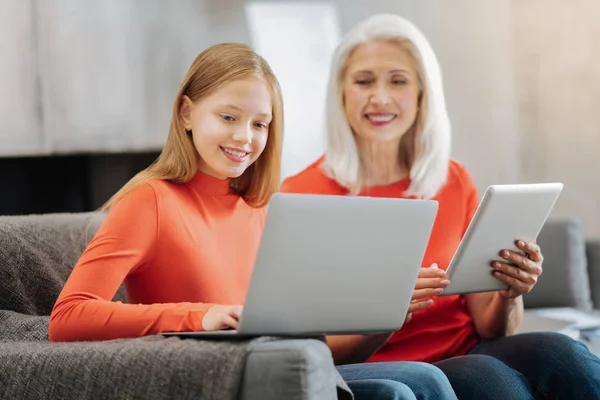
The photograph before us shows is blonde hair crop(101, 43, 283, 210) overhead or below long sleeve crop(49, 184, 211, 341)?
overhead

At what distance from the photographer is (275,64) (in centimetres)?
341

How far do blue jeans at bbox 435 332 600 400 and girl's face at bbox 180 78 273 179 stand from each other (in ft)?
1.77

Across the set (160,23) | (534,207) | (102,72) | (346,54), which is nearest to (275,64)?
(160,23)

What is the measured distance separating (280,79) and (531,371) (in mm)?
1973

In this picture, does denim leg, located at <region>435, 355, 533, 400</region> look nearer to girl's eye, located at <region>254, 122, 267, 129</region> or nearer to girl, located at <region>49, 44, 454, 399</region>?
girl, located at <region>49, 44, 454, 399</region>

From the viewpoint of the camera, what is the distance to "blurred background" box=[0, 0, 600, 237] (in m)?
2.59

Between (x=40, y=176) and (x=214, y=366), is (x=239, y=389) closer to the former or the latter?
(x=214, y=366)

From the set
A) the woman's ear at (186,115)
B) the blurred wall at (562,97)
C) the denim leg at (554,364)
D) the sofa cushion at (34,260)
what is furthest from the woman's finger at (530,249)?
the blurred wall at (562,97)

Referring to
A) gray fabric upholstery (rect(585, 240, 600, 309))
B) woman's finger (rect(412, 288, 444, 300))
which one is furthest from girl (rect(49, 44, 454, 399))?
gray fabric upholstery (rect(585, 240, 600, 309))

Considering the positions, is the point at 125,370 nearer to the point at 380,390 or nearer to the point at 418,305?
Answer: the point at 380,390

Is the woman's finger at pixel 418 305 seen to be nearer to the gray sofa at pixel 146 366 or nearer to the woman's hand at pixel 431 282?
the woman's hand at pixel 431 282

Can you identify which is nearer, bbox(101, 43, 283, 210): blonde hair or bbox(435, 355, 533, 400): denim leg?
bbox(101, 43, 283, 210): blonde hair

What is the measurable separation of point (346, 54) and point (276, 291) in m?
0.94

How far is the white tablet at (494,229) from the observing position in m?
1.50
